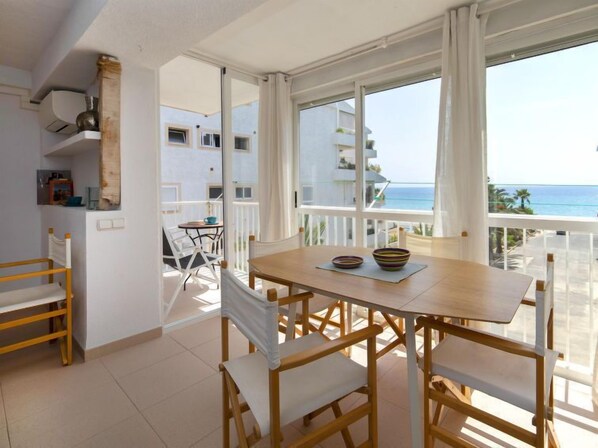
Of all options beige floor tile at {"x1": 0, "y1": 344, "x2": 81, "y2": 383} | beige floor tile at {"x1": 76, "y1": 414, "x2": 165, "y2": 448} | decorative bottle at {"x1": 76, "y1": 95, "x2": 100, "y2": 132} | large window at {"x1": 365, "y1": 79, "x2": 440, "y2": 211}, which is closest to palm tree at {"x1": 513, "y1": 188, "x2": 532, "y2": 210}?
large window at {"x1": 365, "y1": 79, "x2": 440, "y2": 211}

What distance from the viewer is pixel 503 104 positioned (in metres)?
2.38

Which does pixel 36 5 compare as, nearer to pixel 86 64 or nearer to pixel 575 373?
pixel 86 64

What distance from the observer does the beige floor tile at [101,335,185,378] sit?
7.40ft

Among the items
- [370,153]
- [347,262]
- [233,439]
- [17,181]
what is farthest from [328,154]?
[17,181]

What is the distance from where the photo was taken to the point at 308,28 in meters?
2.59

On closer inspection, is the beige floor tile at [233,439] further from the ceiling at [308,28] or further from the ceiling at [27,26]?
the ceiling at [27,26]

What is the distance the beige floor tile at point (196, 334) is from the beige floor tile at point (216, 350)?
0.25 ft

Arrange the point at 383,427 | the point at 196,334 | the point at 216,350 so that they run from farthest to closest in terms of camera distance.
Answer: the point at 196,334 → the point at 216,350 → the point at 383,427

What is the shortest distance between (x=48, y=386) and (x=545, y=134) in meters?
3.75

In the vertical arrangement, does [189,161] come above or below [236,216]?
above

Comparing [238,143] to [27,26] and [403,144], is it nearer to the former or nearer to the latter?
[403,144]

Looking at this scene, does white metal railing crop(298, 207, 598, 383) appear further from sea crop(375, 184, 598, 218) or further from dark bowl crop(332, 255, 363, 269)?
dark bowl crop(332, 255, 363, 269)

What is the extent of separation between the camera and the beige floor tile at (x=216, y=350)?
2.38 m

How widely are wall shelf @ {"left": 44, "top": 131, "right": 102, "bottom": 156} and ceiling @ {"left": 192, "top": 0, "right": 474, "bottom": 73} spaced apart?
107 cm
